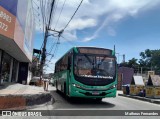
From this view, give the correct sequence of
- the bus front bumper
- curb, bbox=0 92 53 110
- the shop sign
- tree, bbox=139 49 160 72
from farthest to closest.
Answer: tree, bbox=139 49 160 72 < the bus front bumper < the shop sign < curb, bbox=0 92 53 110

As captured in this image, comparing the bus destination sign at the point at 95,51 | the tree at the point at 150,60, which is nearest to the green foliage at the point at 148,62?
the tree at the point at 150,60

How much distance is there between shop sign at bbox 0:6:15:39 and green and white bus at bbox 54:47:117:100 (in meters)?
3.51

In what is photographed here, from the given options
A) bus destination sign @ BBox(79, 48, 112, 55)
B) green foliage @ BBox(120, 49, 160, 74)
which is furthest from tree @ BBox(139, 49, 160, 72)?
bus destination sign @ BBox(79, 48, 112, 55)

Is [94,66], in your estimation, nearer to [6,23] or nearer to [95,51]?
[95,51]

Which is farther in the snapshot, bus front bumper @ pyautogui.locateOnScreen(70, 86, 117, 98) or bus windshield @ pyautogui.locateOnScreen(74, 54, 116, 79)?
bus windshield @ pyautogui.locateOnScreen(74, 54, 116, 79)

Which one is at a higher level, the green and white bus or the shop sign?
the shop sign

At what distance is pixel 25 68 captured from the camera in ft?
111

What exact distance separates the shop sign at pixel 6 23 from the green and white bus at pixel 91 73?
3.51 metres

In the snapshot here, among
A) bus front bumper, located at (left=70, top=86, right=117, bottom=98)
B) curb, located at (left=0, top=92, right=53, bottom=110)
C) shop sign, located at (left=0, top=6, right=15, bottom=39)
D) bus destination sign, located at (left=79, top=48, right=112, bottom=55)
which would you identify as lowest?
curb, located at (left=0, top=92, right=53, bottom=110)

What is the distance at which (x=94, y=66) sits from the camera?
1445cm

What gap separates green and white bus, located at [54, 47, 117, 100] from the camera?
14102mm

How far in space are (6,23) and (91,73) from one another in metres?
5.14

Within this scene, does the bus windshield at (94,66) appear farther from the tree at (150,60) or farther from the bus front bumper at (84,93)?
the tree at (150,60)

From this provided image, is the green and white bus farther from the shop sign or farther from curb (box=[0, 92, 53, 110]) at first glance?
the shop sign
